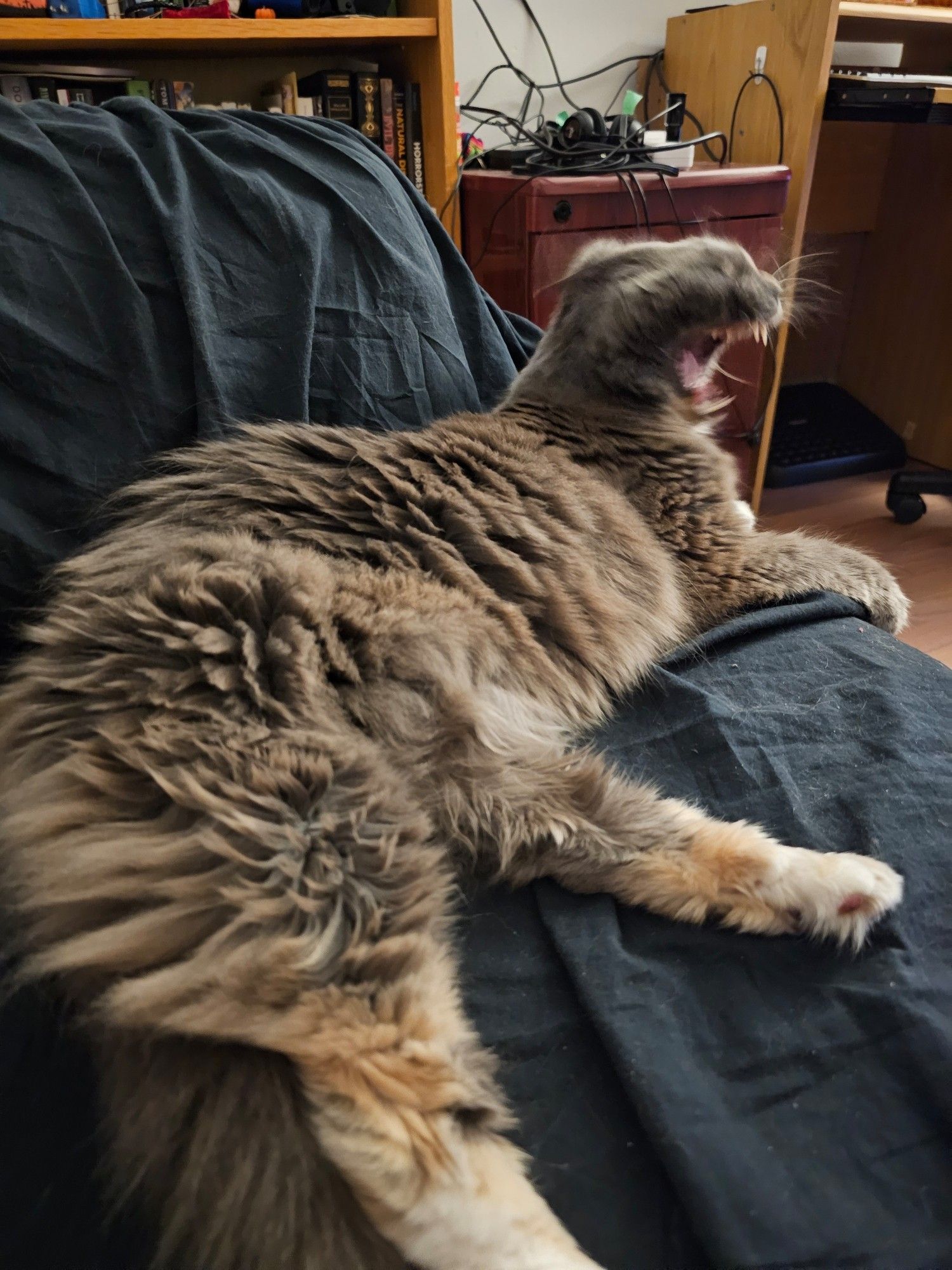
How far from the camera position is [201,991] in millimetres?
639

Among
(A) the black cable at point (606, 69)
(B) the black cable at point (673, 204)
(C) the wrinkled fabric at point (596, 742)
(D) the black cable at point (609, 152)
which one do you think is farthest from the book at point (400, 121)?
(A) the black cable at point (606, 69)

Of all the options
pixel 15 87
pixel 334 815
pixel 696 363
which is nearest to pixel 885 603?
pixel 696 363

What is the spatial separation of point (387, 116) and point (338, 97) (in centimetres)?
13

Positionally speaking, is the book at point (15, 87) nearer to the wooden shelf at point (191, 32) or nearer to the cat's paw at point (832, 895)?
the wooden shelf at point (191, 32)

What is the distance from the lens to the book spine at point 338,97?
2.04 meters

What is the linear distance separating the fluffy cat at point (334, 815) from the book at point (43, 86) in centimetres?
140

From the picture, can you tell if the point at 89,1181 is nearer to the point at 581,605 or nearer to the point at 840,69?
the point at 581,605

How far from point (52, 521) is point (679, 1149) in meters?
1.03

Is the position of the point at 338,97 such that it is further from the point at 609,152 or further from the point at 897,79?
the point at 897,79

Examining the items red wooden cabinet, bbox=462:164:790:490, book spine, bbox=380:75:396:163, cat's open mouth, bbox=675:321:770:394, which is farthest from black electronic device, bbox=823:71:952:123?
book spine, bbox=380:75:396:163

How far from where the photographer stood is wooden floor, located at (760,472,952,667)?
2.34 metres

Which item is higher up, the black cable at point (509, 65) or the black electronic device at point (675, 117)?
the black cable at point (509, 65)

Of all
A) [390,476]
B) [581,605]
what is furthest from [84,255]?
[581,605]

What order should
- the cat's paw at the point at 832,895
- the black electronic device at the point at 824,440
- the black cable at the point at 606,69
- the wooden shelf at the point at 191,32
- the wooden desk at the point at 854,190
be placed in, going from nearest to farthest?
the cat's paw at the point at 832,895 < the wooden shelf at the point at 191,32 < the wooden desk at the point at 854,190 < the black cable at the point at 606,69 < the black electronic device at the point at 824,440
